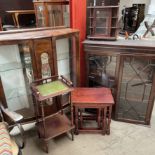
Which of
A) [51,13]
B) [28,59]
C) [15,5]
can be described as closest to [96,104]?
[28,59]

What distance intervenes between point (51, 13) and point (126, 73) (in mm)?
1363

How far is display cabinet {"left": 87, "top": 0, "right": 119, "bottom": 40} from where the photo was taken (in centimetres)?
178

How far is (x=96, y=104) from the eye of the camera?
5.48ft

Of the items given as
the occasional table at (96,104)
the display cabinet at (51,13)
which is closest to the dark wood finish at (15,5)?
the display cabinet at (51,13)

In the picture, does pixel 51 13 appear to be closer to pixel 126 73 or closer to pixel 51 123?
pixel 126 73

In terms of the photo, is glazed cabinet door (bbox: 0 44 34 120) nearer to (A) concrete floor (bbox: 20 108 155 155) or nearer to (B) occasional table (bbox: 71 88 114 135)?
(A) concrete floor (bbox: 20 108 155 155)

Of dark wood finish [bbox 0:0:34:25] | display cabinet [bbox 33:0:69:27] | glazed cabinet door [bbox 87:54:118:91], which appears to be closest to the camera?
glazed cabinet door [bbox 87:54:118:91]

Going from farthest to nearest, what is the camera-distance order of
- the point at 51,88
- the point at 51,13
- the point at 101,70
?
the point at 51,13
the point at 101,70
the point at 51,88

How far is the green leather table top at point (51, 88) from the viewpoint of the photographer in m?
1.45

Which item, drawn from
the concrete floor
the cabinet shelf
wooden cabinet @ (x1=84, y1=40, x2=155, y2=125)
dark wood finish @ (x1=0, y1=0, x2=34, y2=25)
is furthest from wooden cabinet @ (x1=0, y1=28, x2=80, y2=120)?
dark wood finish @ (x1=0, y1=0, x2=34, y2=25)

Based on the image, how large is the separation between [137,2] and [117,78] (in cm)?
372

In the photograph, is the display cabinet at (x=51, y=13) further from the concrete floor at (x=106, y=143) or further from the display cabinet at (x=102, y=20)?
the concrete floor at (x=106, y=143)

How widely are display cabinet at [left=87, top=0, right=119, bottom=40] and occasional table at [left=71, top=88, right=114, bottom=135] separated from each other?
0.68m

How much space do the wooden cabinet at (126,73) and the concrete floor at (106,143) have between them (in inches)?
7.1
